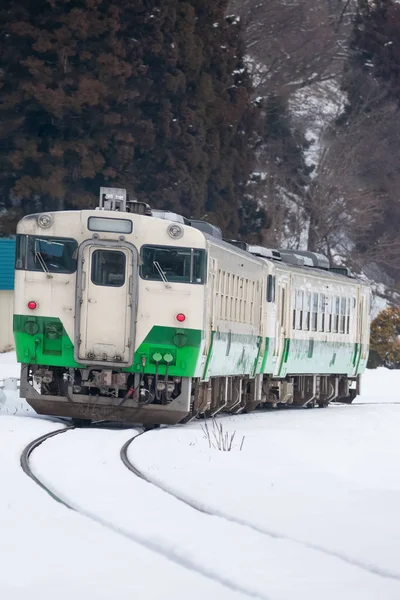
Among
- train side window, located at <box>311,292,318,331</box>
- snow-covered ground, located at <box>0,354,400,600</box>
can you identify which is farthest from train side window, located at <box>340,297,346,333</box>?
snow-covered ground, located at <box>0,354,400,600</box>

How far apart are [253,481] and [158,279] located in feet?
20.7

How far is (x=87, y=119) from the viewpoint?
42.0 metres

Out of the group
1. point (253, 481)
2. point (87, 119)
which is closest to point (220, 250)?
point (253, 481)

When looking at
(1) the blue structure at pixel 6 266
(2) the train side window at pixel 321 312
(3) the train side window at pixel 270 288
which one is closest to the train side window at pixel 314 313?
(2) the train side window at pixel 321 312

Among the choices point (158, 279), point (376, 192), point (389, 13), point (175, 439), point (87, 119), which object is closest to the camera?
point (175, 439)

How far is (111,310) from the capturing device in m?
18.3

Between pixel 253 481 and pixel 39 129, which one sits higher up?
pixel 39 129

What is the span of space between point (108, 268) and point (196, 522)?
9099mm

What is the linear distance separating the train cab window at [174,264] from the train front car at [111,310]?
0.01 metres

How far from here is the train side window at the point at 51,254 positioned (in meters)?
18.5

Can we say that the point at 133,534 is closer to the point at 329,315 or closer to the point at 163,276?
the point at 163,276

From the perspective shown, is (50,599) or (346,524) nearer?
(50,599)

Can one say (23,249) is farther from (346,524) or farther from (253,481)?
(346,524)

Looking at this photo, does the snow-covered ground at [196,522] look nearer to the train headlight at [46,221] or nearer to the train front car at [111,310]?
the train front car at [111,310]
